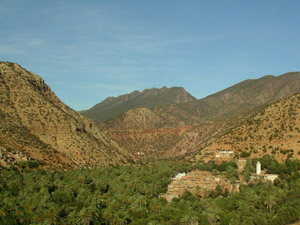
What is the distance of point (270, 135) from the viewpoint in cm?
9662

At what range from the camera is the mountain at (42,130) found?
90.8 meters

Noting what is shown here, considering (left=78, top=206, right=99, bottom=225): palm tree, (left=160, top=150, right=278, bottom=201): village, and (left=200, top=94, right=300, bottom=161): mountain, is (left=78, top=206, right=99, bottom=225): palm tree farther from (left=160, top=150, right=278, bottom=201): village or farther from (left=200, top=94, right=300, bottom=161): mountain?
(left=200, top=94, right=300, bottom=161): mountain

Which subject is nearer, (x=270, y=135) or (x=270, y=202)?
(x=270, y=202)

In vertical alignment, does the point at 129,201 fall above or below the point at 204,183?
below

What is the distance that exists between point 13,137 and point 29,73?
42.0 meters

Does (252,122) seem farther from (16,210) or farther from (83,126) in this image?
(16,210)

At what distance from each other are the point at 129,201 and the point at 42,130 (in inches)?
1937

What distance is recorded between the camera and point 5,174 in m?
71.2

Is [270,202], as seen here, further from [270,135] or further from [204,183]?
[270,135]

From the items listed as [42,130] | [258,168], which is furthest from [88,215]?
[42,130]

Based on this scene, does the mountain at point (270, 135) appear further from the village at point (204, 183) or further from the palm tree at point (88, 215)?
the palm tree at point (88, 215)

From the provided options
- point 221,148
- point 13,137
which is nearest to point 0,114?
point 13,137

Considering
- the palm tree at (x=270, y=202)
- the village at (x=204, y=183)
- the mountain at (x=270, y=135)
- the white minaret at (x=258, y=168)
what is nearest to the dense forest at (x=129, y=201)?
the palm tree at (x=270, y=202)

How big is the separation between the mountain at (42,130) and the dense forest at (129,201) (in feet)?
33.5
